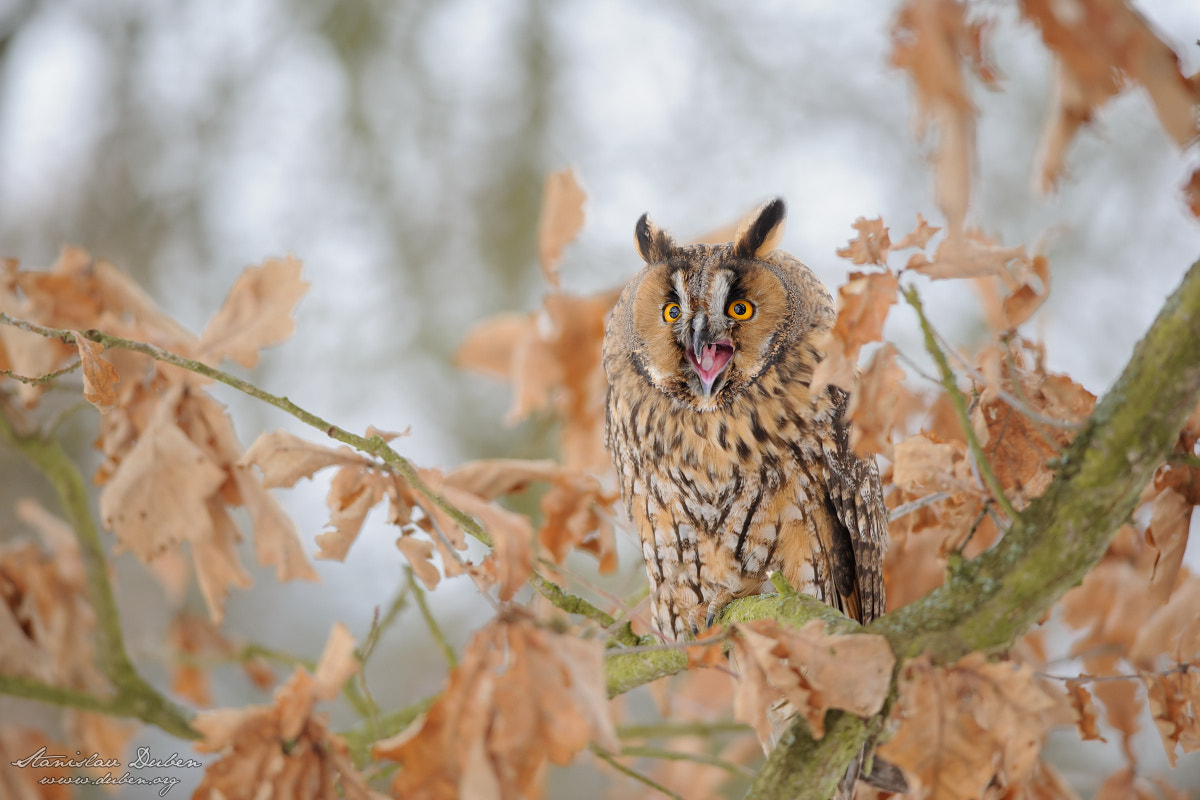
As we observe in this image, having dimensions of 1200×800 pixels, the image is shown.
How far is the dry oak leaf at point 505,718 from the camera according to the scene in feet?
2.58

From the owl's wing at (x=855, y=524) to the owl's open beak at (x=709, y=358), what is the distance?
0.70 ft

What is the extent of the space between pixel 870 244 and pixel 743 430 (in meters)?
0.69

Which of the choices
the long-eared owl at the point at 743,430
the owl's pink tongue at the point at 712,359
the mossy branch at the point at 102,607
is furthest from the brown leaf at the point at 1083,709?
the mossy branch at the point at 102,607

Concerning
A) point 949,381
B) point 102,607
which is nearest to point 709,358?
point 949,381

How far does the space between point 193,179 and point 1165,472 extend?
14.4 feet

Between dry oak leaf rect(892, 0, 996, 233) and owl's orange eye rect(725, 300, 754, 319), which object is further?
owl's orange eye rect(725, 300, 754, 319)

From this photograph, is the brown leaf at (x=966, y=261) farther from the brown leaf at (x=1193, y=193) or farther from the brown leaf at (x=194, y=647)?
the brown leaf at (x=194, y=647)

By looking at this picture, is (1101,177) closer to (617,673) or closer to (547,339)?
(547,339)

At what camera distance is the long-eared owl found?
154cm

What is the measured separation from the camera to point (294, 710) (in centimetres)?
99

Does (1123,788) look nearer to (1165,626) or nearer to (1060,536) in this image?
(1165,626)

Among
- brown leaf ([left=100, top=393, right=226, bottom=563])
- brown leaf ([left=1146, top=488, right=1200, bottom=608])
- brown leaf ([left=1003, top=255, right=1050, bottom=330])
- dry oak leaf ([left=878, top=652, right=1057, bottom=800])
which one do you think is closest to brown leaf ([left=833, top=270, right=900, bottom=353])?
brown leaf ([left=1003, top=255, right=1050, bottom=330])

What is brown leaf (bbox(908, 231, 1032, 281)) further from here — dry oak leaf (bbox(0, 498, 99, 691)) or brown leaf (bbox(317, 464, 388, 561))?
dry oak leaf (bbox(0, 498, 99, 691))

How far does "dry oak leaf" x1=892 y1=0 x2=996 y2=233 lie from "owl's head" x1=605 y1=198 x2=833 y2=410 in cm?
87
